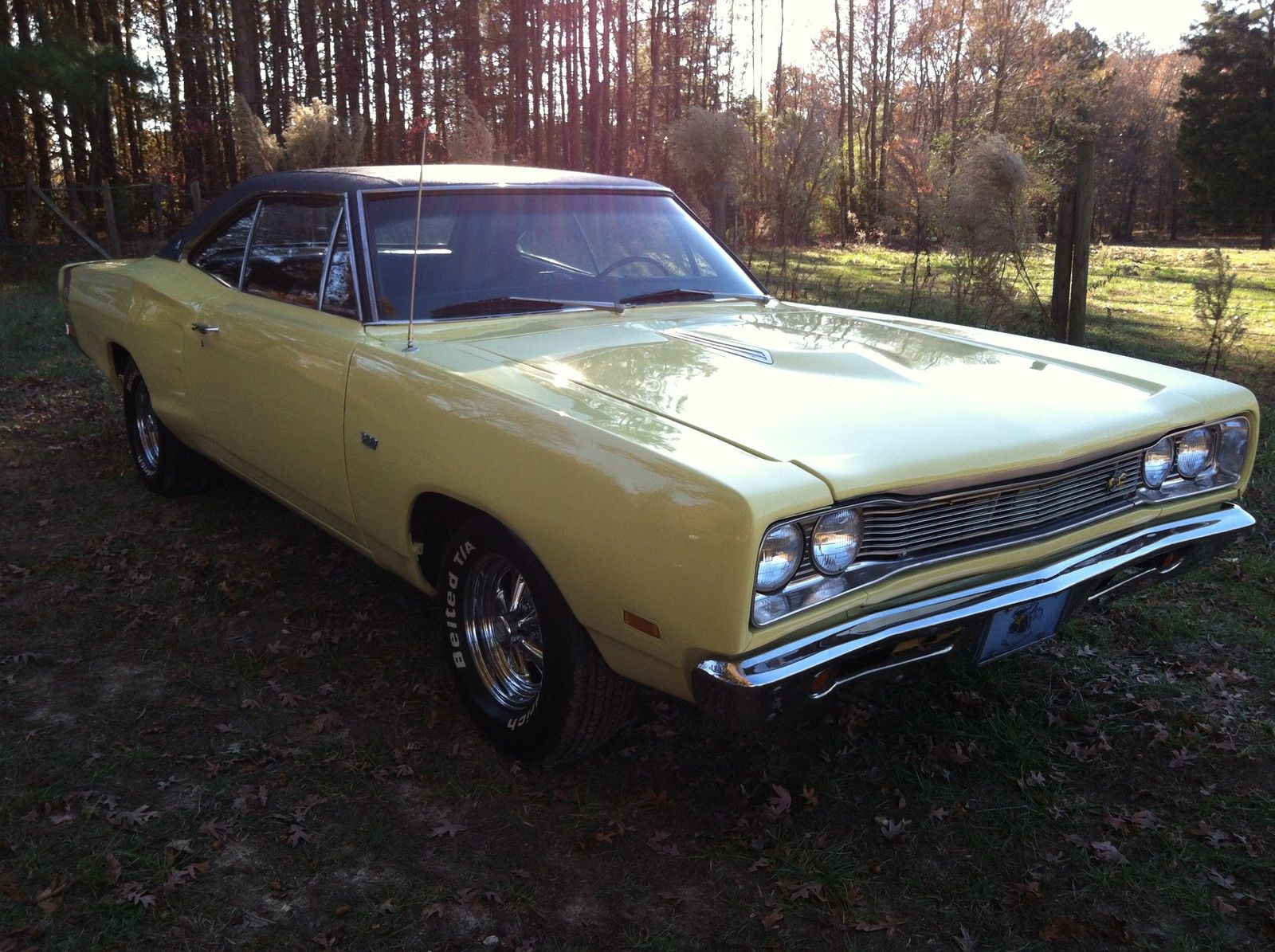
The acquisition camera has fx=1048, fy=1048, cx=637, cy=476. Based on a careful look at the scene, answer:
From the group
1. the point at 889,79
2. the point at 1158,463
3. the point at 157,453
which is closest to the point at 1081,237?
the point at 1158,463

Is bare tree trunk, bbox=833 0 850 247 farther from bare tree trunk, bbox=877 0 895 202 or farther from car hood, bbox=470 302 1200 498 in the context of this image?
car hood, bbox=470 302 1200 498

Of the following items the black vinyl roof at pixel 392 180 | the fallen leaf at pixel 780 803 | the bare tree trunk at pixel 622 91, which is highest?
the bare tree trunk at pixel 622 91

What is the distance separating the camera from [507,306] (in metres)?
3.32

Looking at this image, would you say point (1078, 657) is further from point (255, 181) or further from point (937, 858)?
point (255, 181)

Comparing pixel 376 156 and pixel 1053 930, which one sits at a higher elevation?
pixel 376 156

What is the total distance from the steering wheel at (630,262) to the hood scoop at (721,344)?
0.47 metres

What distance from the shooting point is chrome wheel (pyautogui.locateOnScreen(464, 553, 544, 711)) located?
8.99 feet

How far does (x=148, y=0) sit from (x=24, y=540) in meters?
20.8

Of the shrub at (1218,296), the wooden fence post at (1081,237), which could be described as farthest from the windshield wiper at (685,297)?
the shrub at (1218,296)

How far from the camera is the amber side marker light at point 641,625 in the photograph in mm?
2174

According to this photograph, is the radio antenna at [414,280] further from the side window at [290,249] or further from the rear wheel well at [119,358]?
the rear wheel well at [119,358]

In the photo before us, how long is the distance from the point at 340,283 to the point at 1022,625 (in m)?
2.25

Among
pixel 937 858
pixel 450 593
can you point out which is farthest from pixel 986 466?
pixel 450 593

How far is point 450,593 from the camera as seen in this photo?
2.86m
